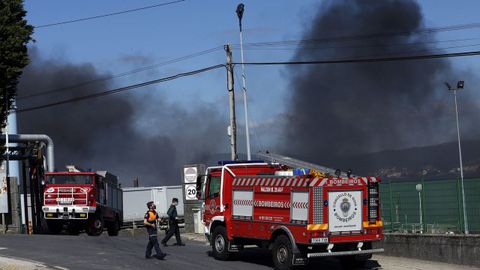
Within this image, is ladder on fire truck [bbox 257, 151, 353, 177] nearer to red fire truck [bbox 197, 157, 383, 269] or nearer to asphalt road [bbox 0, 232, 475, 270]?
red fire truck [bbox 197, 157, 383, 269]

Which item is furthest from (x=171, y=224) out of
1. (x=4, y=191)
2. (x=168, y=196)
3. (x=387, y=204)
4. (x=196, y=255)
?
(x=168, y=196)

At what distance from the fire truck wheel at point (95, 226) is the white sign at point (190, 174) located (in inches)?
180

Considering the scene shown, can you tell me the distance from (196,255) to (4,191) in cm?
1934

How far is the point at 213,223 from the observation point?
18719mm

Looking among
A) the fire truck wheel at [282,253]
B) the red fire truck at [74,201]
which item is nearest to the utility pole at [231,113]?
the red fire truck at [74,201]

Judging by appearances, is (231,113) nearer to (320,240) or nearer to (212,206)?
(212,206)

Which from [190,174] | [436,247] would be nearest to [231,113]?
[190,174]

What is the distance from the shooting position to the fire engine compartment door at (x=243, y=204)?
17.1 m

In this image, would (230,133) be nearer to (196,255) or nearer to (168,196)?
(196,255)

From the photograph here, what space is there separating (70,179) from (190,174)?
17.9 ft

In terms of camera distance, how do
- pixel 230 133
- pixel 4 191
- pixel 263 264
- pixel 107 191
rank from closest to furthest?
pixel 263 264, pixel 230 133, pixel 107 191, pixel 4 191

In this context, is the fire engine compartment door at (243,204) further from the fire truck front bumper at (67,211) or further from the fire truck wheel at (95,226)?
the fire truck wheel at (95,226)

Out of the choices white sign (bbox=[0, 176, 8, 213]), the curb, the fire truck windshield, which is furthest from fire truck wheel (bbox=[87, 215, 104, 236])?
the curb

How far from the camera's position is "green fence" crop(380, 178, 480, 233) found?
18.3 metres
